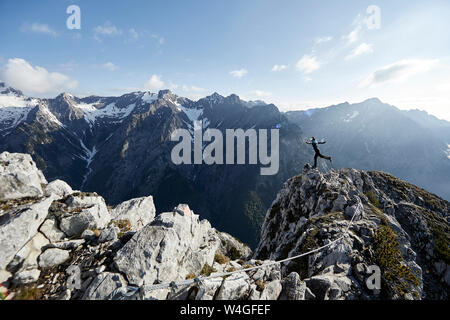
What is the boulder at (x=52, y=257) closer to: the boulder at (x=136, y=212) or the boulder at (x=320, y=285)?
the boulder at (x=136, y=212)

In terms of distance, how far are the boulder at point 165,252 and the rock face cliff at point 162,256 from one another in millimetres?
60

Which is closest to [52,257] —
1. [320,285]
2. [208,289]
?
[208,289]

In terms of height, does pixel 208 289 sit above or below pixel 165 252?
below

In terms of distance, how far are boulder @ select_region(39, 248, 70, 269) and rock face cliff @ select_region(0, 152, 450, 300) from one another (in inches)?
1.9

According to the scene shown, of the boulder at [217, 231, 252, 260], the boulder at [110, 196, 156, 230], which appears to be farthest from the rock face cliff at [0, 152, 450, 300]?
the boulder at [217, 231, 252, 260]

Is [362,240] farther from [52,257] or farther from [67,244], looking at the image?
[52,257]

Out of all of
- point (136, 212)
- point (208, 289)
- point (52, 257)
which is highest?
point (52, 257)

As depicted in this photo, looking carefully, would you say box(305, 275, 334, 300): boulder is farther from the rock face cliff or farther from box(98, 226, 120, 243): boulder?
box(98, 226, 120, 243): boulder

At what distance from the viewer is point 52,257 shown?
37.3 ft

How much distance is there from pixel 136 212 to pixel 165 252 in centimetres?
1297

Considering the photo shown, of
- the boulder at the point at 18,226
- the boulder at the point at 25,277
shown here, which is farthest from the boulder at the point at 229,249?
the boulder at the point at 25,277

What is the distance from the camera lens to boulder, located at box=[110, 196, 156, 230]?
72.5ft
